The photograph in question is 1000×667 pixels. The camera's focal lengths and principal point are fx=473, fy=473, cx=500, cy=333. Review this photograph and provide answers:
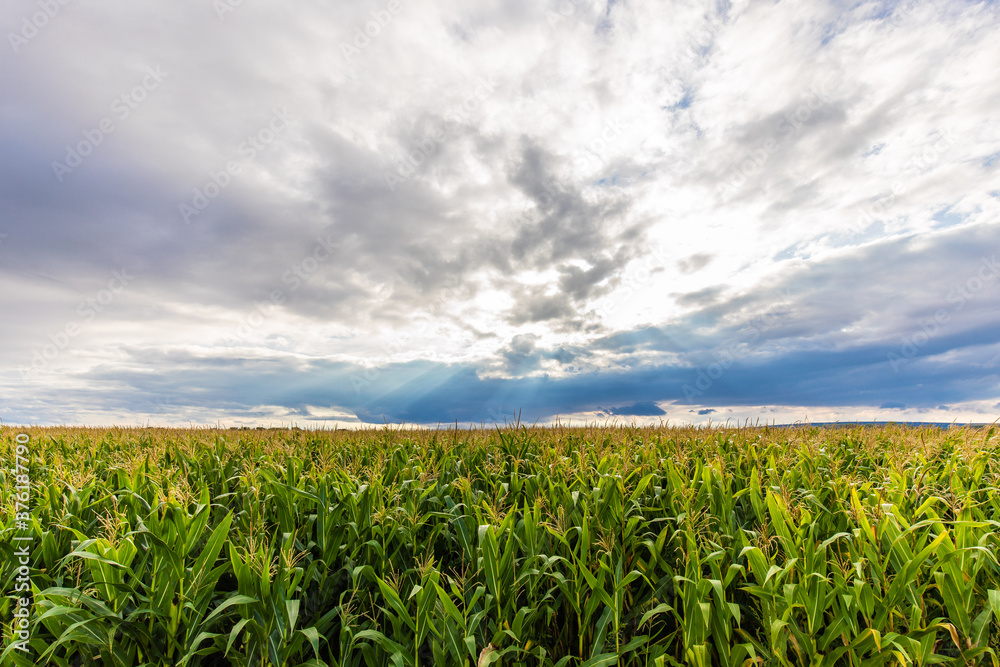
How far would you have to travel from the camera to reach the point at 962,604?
3281 millimetres

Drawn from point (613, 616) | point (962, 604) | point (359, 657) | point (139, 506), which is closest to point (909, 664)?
point (962, 604)

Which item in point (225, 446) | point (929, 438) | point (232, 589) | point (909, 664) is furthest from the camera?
point (929, 438)

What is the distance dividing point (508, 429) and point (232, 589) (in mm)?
4764

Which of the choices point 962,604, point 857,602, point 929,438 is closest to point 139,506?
point 857,602

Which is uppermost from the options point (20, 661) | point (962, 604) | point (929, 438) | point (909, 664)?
point (929, 438)

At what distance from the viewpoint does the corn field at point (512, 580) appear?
3.09m

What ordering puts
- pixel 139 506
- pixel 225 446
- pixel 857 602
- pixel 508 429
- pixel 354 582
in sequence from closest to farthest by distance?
pixel 857 602 < pixel 354 582 < pixel 139 506 < pixel 508 429 < pixel 225 446

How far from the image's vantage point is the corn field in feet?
10.1

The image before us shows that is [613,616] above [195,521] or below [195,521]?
below

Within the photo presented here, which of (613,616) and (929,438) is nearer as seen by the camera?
(613,616)

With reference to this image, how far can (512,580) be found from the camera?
3.48 meters

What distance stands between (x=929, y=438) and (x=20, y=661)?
13414mm

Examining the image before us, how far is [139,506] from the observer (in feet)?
15.5

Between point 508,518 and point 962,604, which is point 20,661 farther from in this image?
point 962,604
